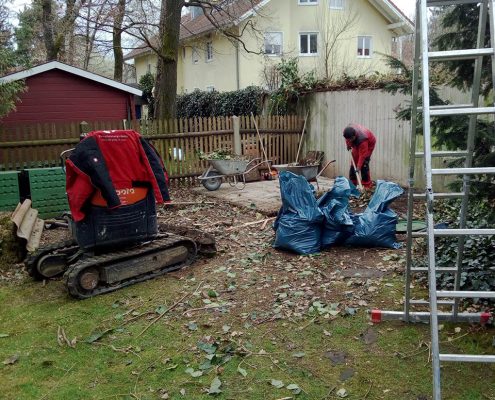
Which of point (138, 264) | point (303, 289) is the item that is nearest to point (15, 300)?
point (138, 264)

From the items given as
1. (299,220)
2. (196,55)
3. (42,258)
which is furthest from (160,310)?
(196,55)

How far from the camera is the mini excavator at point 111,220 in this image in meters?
4.72

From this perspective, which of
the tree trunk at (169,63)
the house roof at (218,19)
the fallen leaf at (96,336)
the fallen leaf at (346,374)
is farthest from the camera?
the house roof at (218,19)

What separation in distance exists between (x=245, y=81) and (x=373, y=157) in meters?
13.6

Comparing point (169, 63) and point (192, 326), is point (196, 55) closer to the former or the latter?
point (169, 63)

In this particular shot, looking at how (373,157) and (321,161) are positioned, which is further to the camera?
(321,161)

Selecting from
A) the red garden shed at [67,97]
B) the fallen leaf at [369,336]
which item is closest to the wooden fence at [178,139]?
the red garden shed at [67,97]

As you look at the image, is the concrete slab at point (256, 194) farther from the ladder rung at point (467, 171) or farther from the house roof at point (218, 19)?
the house roof at point (218, 19)

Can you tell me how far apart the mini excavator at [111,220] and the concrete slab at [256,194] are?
303 centimetres

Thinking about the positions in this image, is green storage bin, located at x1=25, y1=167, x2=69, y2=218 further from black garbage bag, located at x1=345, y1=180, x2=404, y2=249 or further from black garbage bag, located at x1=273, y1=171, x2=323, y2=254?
black garbage bag, located at x1=345, y1=180, x2=404, y2=249

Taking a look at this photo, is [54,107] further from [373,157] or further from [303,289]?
[303,289]

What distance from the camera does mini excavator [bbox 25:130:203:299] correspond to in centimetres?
472

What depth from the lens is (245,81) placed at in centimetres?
2295

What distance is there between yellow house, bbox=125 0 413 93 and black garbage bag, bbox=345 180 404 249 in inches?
656
